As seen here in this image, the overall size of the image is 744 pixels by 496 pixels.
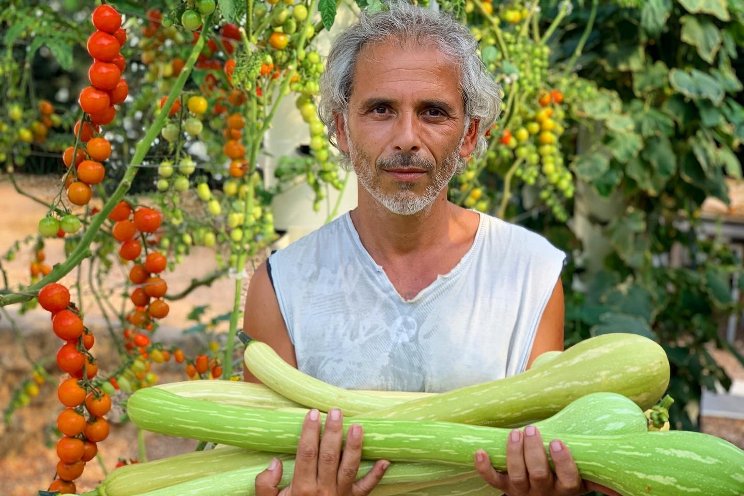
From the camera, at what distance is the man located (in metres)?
1.69

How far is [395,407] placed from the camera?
151 cm

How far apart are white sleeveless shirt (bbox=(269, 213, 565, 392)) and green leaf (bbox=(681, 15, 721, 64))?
5.98ft

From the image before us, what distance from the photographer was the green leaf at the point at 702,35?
11.1ft

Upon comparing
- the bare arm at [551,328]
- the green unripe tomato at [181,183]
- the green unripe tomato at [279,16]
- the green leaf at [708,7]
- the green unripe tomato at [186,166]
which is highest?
the green leaf at [708,7]

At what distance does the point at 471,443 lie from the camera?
1.38 metres

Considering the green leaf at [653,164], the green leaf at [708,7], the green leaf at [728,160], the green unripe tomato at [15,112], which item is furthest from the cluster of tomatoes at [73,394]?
the green leaf at [728,160]

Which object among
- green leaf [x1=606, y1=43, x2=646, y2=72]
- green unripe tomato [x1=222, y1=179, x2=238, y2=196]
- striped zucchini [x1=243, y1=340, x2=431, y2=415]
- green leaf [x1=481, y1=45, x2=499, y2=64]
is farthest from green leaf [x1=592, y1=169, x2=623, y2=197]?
striped zucchini [x1=243, y1=340, x2=431, y2=415]

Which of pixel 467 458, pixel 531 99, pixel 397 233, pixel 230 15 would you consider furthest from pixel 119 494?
pixel 531 99

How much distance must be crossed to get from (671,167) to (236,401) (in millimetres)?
2290

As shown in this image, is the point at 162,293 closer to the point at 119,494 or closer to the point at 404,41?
the point at 119,494

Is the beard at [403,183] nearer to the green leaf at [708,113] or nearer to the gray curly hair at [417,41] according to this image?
the gray curly hair at [417,41]

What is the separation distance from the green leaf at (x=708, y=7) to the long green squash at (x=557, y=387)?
6.80 ft

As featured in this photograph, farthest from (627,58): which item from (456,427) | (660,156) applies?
(456,427)

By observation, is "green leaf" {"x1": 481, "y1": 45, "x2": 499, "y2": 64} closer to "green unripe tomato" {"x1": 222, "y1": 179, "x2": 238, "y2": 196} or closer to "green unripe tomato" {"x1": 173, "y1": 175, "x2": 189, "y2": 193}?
"green unripe tomato" {"x1": 222, "y1": 179, "x2": 238, "y2": 196}
